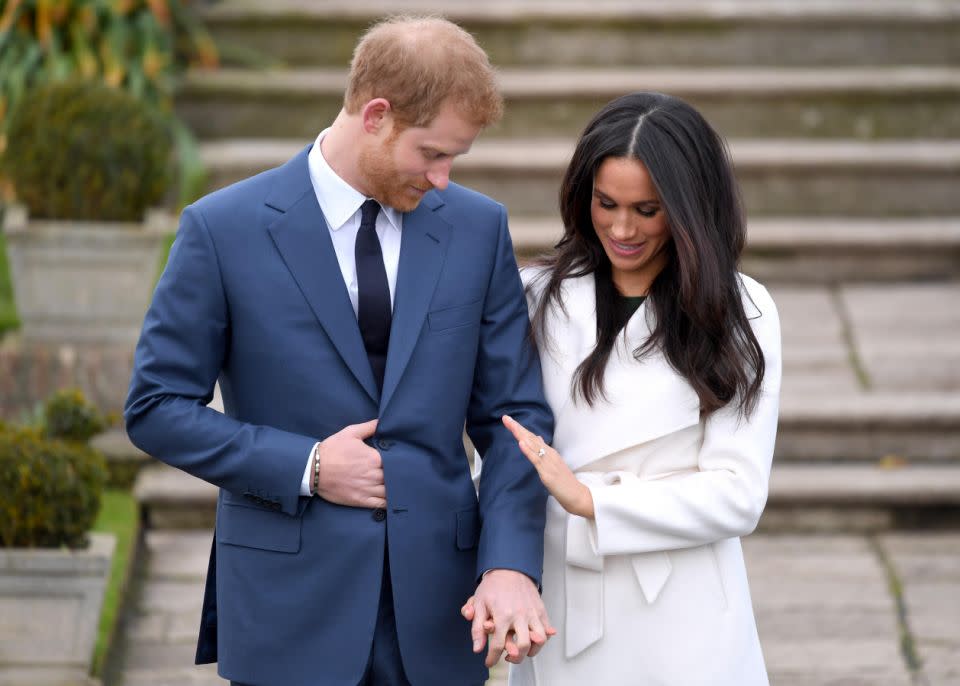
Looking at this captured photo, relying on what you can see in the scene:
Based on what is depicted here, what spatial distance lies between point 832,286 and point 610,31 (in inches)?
Result: 71.6

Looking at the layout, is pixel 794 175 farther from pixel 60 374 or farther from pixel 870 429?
pixel 60 374

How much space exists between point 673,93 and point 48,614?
4.01 m

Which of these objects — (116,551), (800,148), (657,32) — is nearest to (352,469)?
(116,551)

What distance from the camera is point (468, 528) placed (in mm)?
2535

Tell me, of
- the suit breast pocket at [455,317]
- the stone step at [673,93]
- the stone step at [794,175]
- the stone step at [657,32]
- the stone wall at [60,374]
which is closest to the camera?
the suit breast pocket at [455,317]

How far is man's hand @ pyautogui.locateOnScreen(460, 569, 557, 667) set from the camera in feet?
7.67

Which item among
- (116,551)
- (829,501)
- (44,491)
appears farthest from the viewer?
(829,501)

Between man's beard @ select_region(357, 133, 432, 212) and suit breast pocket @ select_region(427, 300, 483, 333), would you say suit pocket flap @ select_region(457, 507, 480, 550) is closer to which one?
suit breast pocket @ select_region(427, 300, 483, 333)

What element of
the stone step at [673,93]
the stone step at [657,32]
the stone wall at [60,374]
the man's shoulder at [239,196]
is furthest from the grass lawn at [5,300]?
the man's shoulder at [239,196]

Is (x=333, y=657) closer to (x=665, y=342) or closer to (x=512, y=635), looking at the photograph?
(x=512, y=635)

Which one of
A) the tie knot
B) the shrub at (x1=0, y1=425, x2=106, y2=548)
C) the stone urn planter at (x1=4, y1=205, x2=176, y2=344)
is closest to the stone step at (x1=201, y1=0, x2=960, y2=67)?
the stone urn planter at (x1=4, y1=205, x2=176, y2=344)

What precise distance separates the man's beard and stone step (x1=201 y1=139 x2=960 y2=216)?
387 cm

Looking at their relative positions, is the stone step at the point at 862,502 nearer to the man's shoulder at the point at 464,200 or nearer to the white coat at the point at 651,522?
the white coat at the point at 651,522

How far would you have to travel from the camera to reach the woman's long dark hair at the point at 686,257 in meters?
2.48
